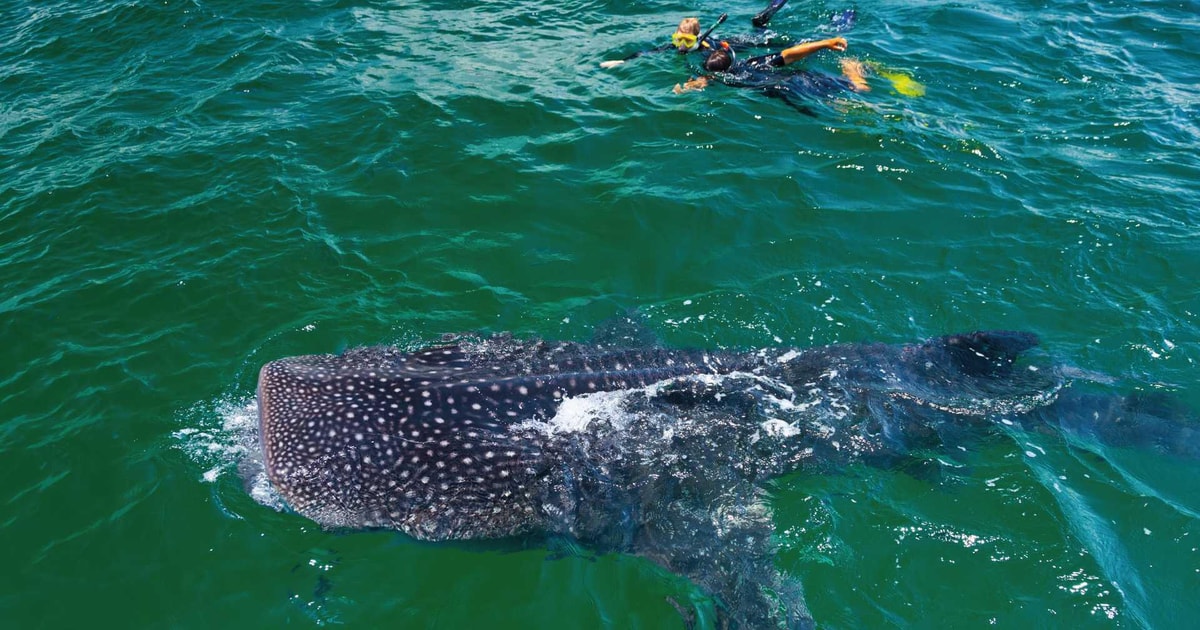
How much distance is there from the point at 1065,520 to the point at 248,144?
14328 mm

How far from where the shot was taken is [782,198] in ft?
42.0

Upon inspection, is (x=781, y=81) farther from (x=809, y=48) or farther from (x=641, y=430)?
(x=641, y=430)

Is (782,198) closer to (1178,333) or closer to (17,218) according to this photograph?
(1178,333)

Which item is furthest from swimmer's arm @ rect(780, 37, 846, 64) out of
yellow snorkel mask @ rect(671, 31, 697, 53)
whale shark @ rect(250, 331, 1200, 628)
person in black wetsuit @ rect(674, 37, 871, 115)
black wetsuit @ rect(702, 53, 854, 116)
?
whale shark @ rect(250, 331, 1200, 628)

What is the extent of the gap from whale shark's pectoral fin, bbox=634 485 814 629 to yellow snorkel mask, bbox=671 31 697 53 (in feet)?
38.1

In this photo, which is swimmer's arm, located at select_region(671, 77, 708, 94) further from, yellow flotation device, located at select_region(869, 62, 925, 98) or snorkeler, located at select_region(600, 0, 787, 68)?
yellow flotation device, located at select_region(869, 62, 925, 98)

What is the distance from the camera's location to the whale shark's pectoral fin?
7.22 meters

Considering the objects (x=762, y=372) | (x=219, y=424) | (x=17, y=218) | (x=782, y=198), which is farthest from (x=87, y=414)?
(x=782, y=198)

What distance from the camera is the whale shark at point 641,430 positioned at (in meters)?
7.45

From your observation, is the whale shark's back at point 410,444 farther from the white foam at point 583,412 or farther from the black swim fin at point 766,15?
the black swim fin at point 766,15

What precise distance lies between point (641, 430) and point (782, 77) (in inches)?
414

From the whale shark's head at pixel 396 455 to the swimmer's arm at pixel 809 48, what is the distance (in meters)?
11.4

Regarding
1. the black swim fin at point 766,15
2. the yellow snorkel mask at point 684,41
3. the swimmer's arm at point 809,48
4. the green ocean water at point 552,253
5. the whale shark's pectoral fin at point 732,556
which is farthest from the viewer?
the black swim fin at point 766,15

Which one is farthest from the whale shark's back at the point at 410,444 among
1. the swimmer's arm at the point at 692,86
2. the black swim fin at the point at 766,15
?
the black swim fin at the point at 766,15
